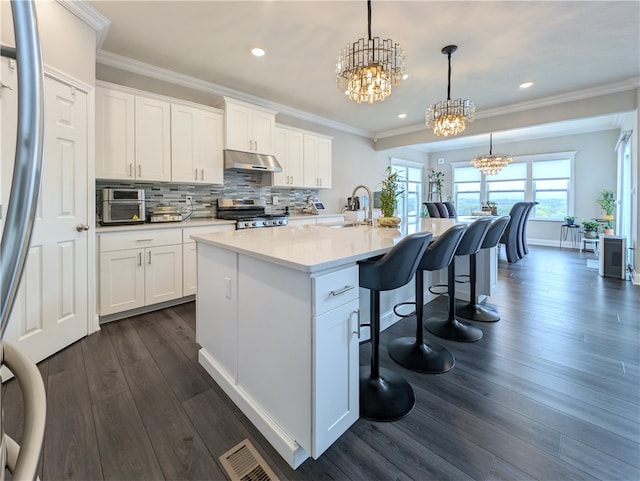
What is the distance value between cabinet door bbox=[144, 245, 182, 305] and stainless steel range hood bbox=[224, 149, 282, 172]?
1.30m

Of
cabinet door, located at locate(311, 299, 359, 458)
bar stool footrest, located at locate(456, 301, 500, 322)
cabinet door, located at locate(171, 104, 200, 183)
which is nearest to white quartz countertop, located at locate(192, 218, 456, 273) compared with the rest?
cabinet door, located at locate(311, 299, 359, 458)

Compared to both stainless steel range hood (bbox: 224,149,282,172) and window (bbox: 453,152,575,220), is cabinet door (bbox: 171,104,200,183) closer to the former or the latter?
stainless steel range hood (bbox: 224,149,282,172)

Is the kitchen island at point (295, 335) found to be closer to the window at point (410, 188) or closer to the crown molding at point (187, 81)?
the crown molding at point (187, 81)

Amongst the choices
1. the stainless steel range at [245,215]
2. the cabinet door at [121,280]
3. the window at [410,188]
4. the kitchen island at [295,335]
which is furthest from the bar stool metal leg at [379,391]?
the window at [410,188]

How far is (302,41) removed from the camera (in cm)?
297

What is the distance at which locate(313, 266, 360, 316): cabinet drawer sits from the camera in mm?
1229

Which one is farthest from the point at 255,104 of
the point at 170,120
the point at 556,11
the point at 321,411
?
the point at 321,411

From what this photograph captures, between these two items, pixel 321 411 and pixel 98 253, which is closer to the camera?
pixel 321 411

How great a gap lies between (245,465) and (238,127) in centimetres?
371

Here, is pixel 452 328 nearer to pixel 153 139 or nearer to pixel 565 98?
pixel 153 139

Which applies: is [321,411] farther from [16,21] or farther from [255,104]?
[255,104]

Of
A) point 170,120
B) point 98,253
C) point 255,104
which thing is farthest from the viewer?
point 255,104

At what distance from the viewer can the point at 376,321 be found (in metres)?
1.71

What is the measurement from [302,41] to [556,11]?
2.25 m
